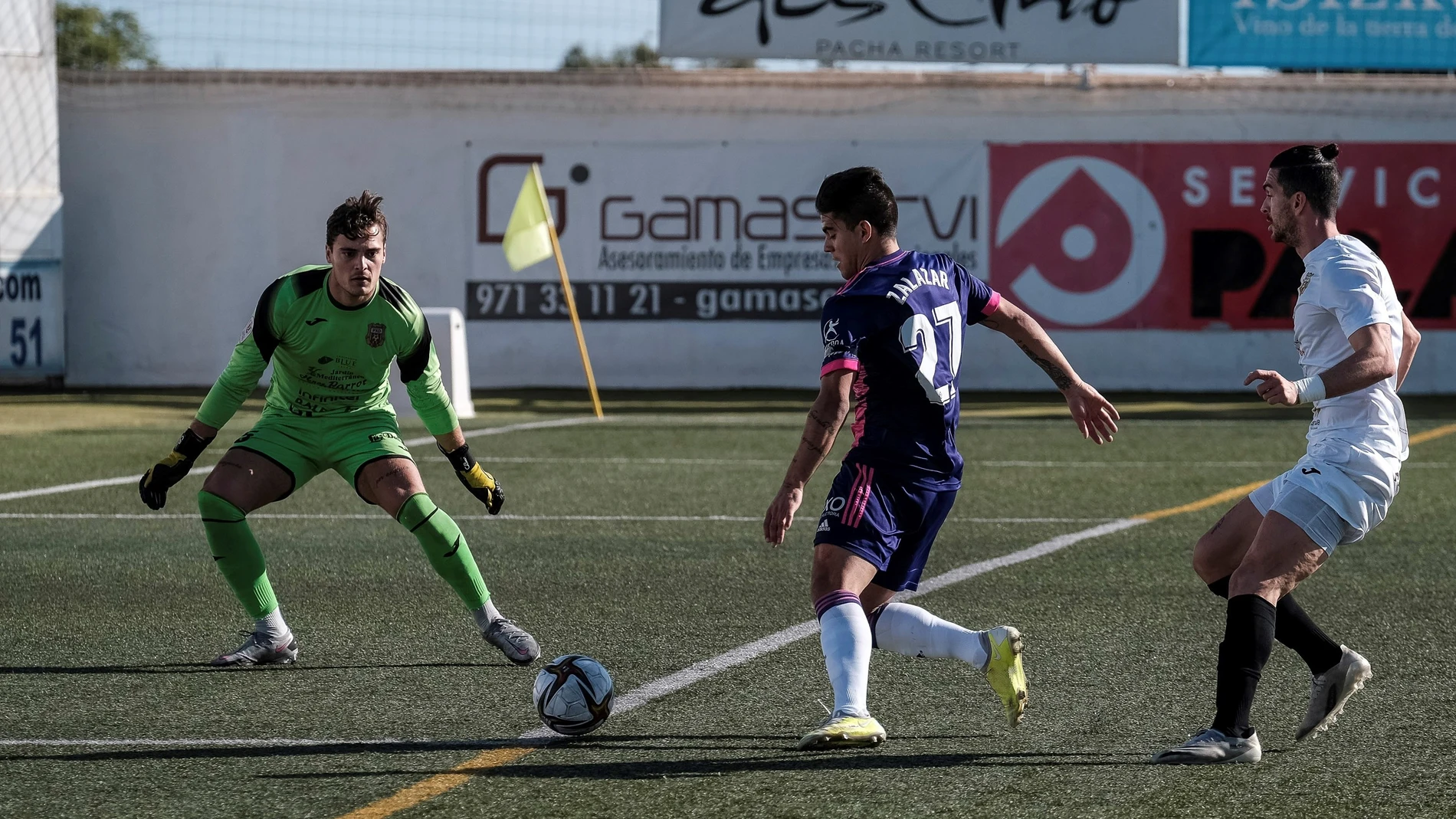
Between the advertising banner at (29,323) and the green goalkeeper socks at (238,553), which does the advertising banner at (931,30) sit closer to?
the advertising banner at (29,323)

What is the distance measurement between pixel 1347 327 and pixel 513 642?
3228 millimetres

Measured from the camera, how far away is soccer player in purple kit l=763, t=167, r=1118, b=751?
16.7 ft

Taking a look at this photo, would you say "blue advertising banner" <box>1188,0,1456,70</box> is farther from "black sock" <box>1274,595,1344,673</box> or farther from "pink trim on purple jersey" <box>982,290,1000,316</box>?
"black sock" <box>1274,595,1344,673</box>

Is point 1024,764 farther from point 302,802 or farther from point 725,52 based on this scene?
point 725,52

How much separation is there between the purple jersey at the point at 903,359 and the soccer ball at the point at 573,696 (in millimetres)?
1085

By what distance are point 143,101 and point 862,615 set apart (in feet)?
67.6

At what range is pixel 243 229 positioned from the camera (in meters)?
23.3

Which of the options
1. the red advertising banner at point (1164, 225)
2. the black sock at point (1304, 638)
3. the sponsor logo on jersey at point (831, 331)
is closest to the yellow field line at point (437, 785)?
the sponsor logo on jersey at point (831, 331)

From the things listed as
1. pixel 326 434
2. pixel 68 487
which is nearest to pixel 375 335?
pixel 326 434

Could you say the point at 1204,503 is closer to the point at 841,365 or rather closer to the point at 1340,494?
the point at 1340,494

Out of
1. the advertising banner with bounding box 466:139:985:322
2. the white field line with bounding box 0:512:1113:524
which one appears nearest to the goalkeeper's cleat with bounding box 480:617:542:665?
the white field line with bounding box 0:512:1113:524

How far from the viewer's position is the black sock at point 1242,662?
4.98m

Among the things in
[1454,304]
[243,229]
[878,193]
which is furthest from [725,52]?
[878,193]

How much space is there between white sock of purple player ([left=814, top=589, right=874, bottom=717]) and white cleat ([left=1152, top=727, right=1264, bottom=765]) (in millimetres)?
890
